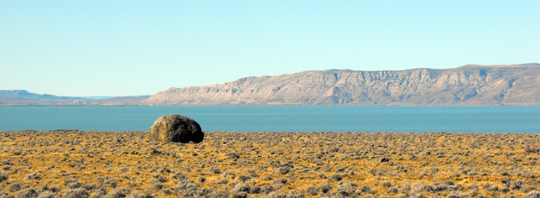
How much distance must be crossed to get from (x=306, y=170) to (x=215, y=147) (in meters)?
15.0

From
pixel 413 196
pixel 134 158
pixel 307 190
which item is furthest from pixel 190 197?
pixel 134 158

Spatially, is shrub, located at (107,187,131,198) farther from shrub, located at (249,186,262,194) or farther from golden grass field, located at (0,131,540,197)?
shrub, located at (249,186,262,194)

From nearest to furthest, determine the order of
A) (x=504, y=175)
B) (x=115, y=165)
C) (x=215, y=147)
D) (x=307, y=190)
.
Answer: (x=307, y=190) < (x=504, y=175) < (x=115, y=165) < (x=215, y=147)

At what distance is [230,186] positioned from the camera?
19453 mm

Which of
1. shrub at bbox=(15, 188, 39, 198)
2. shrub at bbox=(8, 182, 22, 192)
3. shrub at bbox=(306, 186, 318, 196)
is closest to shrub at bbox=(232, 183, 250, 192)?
shrub at bbox=(306, 186, 318, 196)

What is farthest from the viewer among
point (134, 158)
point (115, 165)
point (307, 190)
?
point (134, 158)

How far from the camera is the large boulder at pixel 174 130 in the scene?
38.1 meters

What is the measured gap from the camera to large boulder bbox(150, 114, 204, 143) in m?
38.1

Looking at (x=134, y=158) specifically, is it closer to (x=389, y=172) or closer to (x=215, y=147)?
(x=215, y=147)

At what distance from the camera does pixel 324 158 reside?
97.2 feet

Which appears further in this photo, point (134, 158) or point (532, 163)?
point (134, 158)

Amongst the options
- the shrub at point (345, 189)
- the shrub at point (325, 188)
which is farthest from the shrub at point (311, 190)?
the shrub at point (345, 189)

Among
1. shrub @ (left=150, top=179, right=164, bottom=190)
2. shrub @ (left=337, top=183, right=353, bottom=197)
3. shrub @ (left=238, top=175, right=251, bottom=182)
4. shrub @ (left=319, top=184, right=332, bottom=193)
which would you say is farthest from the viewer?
shrub @ (left=238, top=175, right=251, bottom=182)

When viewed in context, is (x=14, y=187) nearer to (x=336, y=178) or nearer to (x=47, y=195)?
(x=47, y=195)
